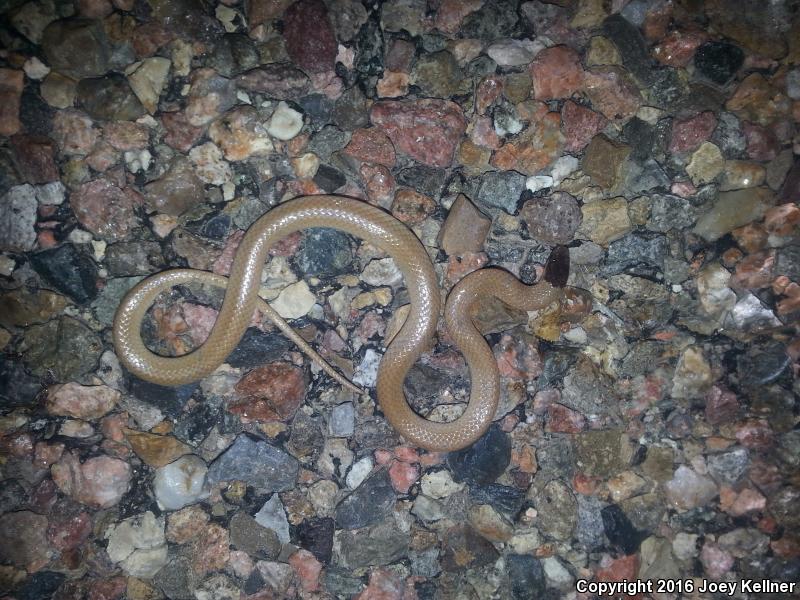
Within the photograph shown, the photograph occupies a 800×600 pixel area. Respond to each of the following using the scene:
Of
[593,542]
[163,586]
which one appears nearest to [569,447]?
[593,542]

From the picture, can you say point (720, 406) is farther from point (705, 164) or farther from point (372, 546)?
point (372, 546)

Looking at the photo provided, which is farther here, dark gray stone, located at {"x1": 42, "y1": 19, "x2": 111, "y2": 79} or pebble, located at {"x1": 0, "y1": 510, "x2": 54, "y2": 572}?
pebble, located at {"x1": 0, "y1": 510, "x2": 54, "y2": 572}

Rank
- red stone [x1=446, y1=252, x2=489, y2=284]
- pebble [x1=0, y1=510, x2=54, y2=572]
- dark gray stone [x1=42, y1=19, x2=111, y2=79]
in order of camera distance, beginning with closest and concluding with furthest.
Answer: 1. dark gray stone [x1=42, y1=19, x2=111, y2=79]
2. pebble [x1=0, y1=510, x2=54, y2=572]
3. red stone [x1=446, y1=252, x2=489, y2=284]

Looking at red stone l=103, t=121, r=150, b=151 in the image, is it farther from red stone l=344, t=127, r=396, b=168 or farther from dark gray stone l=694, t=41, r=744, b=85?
dark gray stone l=694, t=41, r=744, b=85

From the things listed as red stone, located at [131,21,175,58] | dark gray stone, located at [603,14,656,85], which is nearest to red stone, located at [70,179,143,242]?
red stone, located at [131,21,175,58]

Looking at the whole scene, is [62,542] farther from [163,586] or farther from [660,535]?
[660,535]
